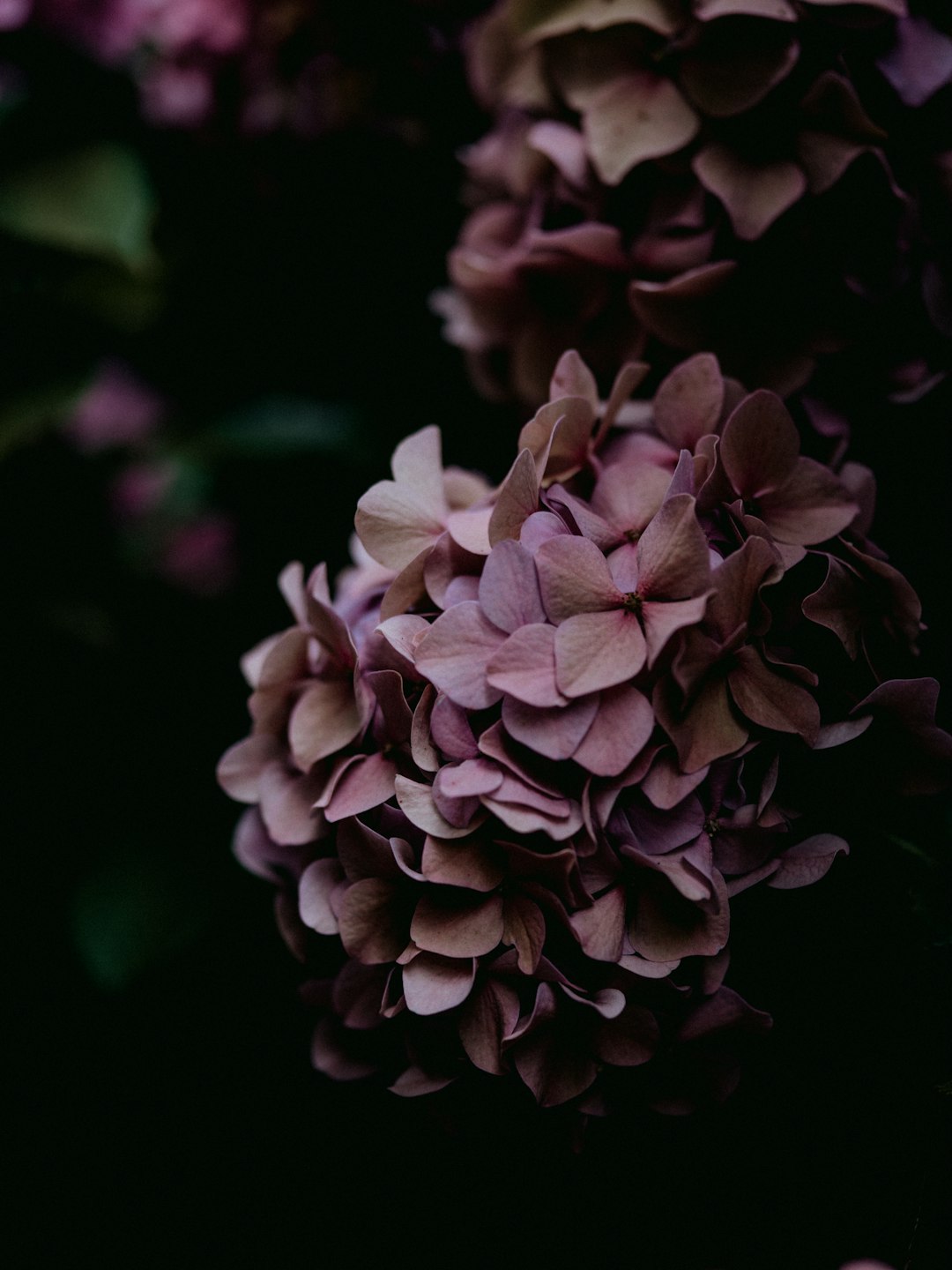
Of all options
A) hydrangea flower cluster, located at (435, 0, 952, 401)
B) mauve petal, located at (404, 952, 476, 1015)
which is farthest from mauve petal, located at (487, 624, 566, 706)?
hydrangea flower cluster, located at (435, 0, 952, 401)

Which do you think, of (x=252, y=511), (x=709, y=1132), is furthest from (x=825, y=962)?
(x=252, y=511)

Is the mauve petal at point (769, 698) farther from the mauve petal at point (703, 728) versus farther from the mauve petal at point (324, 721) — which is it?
the mauve petal at point (324, 721)

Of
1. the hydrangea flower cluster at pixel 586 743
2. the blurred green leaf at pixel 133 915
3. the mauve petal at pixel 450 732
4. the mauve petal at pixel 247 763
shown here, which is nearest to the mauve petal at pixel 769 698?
the hydrangea flower cluster at pixel 586 743

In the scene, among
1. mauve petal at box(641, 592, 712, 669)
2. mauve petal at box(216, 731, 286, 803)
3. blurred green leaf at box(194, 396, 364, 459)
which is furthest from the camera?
blurred green leaf at box(194, 396, 364, 459)

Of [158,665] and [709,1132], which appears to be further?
[158,665]

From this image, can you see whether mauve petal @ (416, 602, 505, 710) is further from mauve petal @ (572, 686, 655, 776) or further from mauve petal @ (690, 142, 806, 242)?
mauve petal @ (690, 142, 806, 242)

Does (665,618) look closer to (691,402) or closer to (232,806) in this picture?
(691,402)

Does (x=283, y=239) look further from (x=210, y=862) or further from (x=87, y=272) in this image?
(x=210, y=862)
